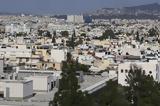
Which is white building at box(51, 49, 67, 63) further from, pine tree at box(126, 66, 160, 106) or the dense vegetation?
pine tree at box(126, 66, 160, 106)

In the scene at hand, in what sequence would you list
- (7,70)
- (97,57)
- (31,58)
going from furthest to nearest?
(97,57)
(31,58)
(7,70)

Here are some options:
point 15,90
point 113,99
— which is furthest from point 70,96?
point 15,90

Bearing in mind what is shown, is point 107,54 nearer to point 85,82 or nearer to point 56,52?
point 56,52

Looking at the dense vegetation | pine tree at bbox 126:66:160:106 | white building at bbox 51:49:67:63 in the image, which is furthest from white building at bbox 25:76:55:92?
white building at bbox 51:49:67:63

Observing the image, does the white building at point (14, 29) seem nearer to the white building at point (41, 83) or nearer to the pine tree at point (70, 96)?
the white building at point (41, 83)

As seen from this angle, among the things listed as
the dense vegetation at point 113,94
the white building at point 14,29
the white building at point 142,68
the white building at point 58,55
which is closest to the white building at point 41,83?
the dense vegetation at point 113,94

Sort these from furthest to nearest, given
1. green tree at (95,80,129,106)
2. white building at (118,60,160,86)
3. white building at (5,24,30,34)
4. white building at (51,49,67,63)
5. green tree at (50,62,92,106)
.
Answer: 1. white building at (5,24,30,34)
2. white building at (51,49,67,63)
3. white building at (118,60,160,86)
4. green tree at (95,80,129,106)
5. green tree at (50,62,92,106)

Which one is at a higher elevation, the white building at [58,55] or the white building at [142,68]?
the white building at [58,55]

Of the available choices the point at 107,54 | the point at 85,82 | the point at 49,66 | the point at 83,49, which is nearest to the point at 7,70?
the point at 85,82

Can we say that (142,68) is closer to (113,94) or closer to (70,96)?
(113,94)

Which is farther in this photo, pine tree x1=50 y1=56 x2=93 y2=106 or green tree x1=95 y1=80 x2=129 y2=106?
green tree x1=95 y1=80 x2=129 y2=106

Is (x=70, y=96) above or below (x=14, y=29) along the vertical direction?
below
